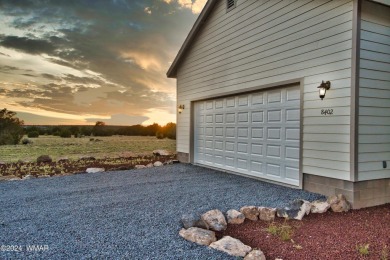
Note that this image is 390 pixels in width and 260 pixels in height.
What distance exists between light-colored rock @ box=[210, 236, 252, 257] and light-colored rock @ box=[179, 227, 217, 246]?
98 mm

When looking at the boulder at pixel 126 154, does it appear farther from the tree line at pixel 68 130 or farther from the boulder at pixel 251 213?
the boulder at pixel 251 213

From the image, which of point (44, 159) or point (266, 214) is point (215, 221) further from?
point (44, 159)

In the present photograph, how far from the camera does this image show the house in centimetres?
Answer: 436

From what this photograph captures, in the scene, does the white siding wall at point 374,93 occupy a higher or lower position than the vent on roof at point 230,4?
lower

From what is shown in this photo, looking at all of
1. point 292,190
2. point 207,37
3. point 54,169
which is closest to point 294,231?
point 292,190

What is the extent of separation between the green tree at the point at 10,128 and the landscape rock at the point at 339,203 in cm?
1061

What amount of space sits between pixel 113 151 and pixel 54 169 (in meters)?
3.28

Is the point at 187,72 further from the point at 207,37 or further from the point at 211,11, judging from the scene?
the point at 211,11

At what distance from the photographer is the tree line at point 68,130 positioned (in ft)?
32.5

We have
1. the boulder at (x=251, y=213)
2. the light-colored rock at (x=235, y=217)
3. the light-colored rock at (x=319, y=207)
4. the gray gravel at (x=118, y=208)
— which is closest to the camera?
the gray gravel at (x=118, y=208)

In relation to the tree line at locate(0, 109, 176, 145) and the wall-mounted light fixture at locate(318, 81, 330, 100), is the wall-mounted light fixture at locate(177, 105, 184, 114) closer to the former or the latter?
the tree line at locate(0, 109, 176, 145)

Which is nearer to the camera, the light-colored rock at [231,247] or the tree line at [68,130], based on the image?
the light-colored rock at [231,247]

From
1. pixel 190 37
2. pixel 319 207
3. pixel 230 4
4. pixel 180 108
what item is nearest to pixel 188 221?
pixel 319 207

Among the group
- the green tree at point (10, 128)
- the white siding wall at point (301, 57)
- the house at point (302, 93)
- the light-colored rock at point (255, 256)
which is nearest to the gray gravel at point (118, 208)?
the light-colored rock at point (255, 256)
